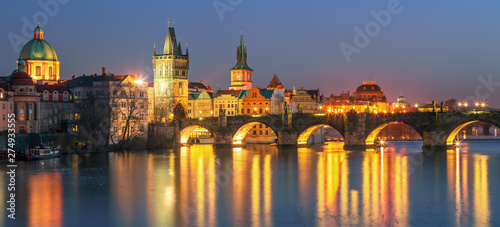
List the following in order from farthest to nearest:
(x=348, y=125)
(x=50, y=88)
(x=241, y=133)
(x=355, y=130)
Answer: (x=241, y=133), (x=50, y=88), (x=348, y=125), (x=355, y=130)

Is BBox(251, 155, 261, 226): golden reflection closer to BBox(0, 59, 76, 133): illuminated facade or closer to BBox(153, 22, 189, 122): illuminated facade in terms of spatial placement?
BBox(0, 59, 76, 133): illuminated facade

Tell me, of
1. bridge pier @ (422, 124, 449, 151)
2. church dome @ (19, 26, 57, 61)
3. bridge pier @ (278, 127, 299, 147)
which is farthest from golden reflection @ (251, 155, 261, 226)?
church dome @ (19, 26, 57, 61)

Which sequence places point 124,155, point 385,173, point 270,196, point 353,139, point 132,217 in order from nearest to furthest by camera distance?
point 132,217 < point 270,196 < point 385,173 < point 124,155 < point 353,139

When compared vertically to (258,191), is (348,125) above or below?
above

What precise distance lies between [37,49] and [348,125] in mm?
54740

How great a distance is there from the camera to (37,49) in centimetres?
10600

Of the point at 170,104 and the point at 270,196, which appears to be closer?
the point at 270,196

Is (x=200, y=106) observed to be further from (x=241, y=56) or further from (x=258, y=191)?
(x=258, y=191)

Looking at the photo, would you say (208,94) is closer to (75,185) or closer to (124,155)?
(124,155)

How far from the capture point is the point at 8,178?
169 ft

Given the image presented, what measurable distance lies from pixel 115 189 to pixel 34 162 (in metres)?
21.7

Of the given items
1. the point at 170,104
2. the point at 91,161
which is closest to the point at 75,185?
the point at 91,161

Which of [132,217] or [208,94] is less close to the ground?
[208,94]

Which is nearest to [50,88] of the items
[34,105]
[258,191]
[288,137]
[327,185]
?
[34,105]
